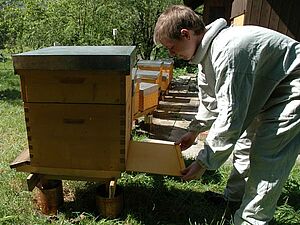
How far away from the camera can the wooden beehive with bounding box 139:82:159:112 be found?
150 inches

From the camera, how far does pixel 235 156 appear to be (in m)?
2.41

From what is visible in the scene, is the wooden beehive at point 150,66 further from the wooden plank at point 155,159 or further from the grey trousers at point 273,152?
the grey trousers at point 273,152

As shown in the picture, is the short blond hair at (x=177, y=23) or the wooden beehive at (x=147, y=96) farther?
the wooden beehive at (x=147, y=96)

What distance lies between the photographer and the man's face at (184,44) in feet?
5.49

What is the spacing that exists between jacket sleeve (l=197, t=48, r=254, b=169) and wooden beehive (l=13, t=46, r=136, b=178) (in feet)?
1.72

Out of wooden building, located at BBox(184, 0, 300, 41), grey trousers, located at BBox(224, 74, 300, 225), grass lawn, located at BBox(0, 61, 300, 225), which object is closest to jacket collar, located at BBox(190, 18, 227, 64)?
grey trousers, located at BBox(224, 74, 300, 225)

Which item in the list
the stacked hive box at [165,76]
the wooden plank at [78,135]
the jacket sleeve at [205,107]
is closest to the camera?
the wooden plank at [78,135]

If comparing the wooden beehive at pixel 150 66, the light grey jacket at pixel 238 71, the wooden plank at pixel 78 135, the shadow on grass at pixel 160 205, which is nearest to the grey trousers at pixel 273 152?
the light grey jacket at pixel 238 71

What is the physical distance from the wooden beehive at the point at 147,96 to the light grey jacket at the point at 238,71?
201cm

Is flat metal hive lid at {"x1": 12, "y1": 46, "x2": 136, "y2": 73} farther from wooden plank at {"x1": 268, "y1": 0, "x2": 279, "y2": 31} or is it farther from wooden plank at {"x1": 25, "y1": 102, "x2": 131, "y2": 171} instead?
wooden plank at {"x1": 268, "y1": 0, "x2": 279, "y2": 31}

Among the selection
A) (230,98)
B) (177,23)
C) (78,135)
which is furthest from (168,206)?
(177,23)

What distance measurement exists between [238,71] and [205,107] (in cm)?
64

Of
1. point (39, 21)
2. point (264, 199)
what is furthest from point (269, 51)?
point (39, 21)

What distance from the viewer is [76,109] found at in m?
1.86
